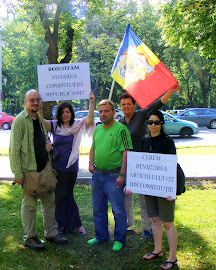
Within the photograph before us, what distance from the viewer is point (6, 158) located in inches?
484

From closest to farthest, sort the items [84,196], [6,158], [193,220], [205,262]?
[205,262] < [193,220] < [84,196] < [6,158]

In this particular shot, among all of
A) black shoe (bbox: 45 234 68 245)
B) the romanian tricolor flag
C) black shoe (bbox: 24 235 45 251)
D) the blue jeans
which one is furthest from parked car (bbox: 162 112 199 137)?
black shoe (bbox: 24 235 45 251)

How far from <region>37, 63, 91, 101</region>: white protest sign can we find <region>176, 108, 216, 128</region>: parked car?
21.2 metres

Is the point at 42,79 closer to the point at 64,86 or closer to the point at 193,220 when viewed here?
the point at 64,86

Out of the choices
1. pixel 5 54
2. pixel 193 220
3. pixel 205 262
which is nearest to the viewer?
pixel 205 262

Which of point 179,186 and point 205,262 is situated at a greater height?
point 179,186

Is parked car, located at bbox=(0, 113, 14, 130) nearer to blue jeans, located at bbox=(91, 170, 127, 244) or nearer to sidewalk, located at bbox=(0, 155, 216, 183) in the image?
sidewalk, located at bbox=(0, 155, 216, 183)

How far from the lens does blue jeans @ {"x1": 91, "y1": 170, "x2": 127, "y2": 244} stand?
4332 mm

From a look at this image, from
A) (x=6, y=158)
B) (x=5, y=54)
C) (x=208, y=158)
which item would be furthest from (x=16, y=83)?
(x=208, y=158)

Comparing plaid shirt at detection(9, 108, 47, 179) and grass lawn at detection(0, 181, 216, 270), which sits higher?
plaid shirt at detection(9, 108, 47, 179)

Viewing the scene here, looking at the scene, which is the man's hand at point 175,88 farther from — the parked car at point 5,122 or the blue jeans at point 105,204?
the parked car at point 5,122

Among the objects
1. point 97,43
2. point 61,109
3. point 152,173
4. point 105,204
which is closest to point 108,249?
point 105,204

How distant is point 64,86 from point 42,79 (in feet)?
1.08

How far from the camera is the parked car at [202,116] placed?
25516mm
